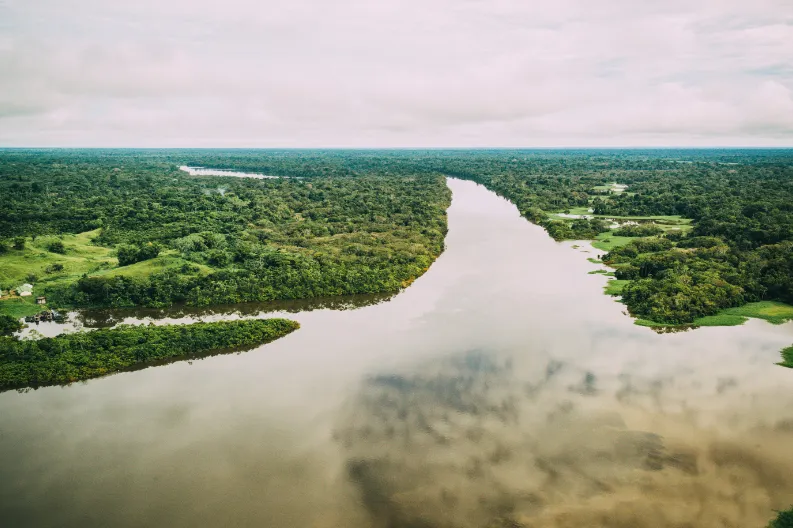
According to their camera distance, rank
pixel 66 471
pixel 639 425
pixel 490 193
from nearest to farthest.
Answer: pixel 66 471 → pixel 639 425 → pixel 490 193

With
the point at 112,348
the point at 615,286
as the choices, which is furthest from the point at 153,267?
the point at 615,286

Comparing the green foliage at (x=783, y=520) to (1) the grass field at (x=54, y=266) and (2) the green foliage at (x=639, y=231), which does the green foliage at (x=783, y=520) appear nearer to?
(1) the grass field at (x=54, y=266)

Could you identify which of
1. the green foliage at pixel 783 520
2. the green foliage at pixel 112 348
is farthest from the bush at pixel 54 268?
the green foliage at pixel 783 520

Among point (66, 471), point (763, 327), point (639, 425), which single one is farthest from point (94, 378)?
point (763, 327)

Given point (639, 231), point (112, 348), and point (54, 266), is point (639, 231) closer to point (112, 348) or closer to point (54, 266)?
point (112, 348)

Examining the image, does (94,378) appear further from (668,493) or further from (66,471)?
(668,493)

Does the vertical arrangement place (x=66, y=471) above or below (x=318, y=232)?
below
